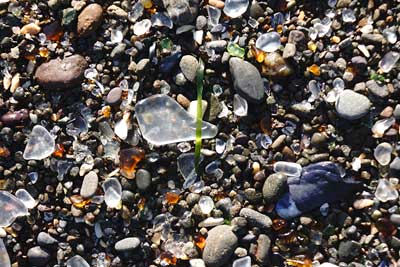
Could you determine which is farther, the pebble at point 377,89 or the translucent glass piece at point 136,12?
the translucent glass piece at point 136,12

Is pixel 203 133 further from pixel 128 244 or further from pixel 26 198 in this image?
pixel 26 198

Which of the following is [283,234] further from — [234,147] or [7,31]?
[7,31]

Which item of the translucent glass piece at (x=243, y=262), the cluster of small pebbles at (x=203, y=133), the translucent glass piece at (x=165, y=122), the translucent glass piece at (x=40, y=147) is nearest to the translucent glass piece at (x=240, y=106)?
the cluster of small pebbles at (x=203, y=133)

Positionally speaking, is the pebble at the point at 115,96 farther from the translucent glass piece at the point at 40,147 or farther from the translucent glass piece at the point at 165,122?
the translucent glass piece at the point at 40,147

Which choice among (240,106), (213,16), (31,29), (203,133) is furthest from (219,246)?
(31,29)

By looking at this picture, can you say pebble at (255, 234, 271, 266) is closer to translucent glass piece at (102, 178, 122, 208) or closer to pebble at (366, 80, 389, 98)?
translucent glass piece at (102, 178, 122, 208)

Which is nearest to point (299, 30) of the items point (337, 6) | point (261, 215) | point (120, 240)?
point (337, 6)

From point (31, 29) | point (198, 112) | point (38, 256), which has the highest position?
point (31, 29)
